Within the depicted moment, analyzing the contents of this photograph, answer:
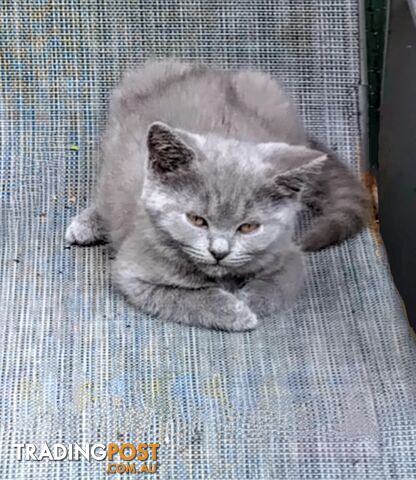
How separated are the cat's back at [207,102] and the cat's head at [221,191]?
0.21 metres

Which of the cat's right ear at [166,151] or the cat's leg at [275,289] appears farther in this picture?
the cat's leg at [275,289]

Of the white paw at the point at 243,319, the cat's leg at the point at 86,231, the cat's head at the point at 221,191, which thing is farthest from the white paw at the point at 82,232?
the white paw at the point at 243,319

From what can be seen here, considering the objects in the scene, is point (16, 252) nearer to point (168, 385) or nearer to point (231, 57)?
point (168, 385)

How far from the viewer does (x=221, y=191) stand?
190 centimetres

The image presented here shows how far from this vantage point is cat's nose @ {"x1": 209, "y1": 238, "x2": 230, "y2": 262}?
1.88 m

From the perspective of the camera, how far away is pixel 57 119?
8.57 ft

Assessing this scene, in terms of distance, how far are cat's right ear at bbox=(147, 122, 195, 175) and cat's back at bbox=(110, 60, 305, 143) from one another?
27 cm

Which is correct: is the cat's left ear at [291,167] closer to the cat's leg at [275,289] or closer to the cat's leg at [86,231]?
the cat's leg at [275,289]

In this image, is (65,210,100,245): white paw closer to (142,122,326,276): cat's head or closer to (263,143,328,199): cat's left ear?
(142,122,326,276): cat's head

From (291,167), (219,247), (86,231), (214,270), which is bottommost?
(86,231)

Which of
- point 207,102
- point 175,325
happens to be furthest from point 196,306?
point 207,102

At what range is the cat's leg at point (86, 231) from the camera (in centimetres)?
232

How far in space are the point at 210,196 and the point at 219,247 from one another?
0.11 metres

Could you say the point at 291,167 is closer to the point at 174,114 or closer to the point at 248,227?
the point at 248,227
